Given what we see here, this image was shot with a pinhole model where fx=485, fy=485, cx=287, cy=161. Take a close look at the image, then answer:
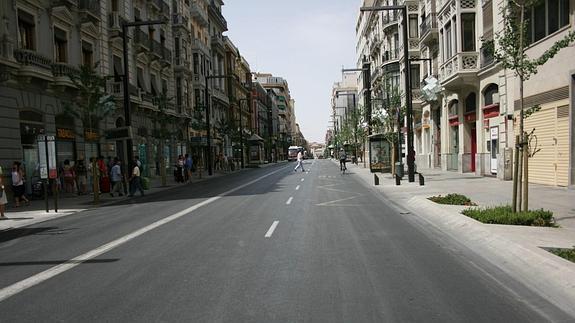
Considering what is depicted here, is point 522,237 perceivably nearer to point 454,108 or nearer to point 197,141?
point 454,108

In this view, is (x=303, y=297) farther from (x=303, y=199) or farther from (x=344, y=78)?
(x=344, y=78)

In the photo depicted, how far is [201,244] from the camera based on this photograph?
28.0ft

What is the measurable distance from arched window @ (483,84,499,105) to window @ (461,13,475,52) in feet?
8.88

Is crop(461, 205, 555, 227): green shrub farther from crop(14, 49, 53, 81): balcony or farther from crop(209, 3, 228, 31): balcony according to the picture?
crop(209, 3, 228, 31): balcony

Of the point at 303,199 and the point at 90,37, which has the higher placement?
the point at 90,37

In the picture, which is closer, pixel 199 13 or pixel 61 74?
pixel 61 74

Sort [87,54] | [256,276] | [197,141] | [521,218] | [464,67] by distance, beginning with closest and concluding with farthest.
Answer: [256,276] < [521,218] < [464,67] < [87,54] < [197,141]

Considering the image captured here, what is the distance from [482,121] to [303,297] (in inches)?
887

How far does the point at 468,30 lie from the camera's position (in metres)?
25.8

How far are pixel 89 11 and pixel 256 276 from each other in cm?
2458

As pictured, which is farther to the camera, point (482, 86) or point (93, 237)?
point (482, 86)

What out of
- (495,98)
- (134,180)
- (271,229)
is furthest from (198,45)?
(271,229)

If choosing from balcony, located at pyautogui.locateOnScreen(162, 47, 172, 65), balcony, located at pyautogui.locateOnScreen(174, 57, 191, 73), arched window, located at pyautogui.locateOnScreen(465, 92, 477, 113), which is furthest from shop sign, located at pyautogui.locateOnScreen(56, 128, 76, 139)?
arched window, located at pyautogui.locateOnScreen(465, 92, 477, 113)

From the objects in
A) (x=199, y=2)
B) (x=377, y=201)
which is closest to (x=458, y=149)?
(x=377, y=201)
